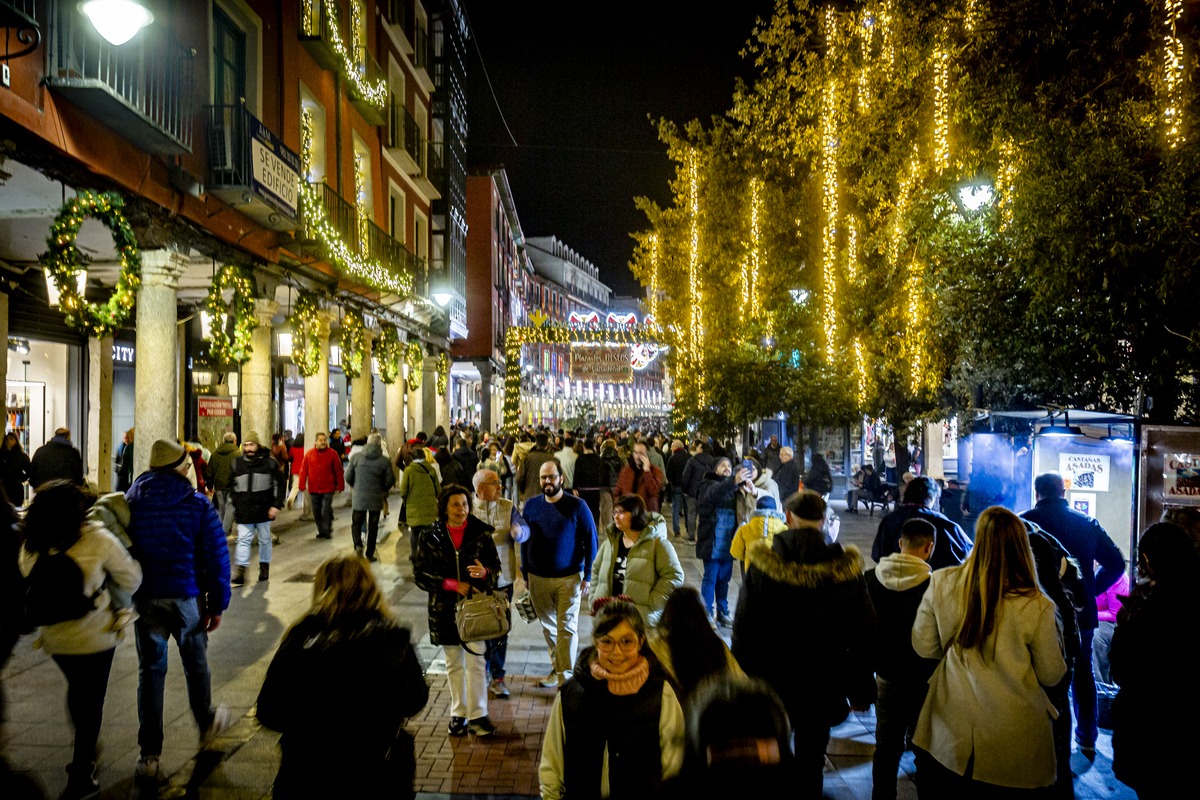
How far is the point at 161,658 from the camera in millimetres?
4328

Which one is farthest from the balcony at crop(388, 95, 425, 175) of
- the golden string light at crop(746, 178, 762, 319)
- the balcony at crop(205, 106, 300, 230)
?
the golden string light at crop(746, 178, 762, 319)

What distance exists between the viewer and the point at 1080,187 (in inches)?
271

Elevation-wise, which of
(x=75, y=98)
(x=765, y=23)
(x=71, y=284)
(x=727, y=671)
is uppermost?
(x=765, y=23)

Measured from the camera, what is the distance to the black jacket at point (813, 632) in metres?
3.55

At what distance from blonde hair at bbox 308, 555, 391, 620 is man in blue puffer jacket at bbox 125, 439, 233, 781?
1.85m

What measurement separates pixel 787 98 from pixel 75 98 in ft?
32.2

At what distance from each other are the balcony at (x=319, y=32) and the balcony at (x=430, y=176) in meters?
6.97

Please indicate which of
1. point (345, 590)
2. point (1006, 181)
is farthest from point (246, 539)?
point (1006, 181)

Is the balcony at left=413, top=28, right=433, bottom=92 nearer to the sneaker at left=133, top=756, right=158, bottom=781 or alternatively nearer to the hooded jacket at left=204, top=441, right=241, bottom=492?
the hooded jacket at left=204, top=441, right=241, bottom=492

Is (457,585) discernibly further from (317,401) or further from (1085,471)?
(317,401)

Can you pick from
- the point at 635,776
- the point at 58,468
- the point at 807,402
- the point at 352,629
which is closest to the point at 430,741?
the point at 352,629

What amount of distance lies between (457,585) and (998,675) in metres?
3.01

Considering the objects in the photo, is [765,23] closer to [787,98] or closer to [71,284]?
[787,98]

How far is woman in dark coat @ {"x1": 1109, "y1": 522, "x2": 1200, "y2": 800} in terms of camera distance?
122 inches
